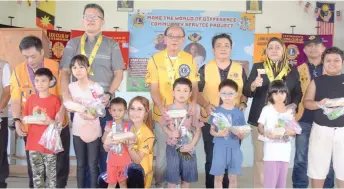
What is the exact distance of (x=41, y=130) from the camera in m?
3.11

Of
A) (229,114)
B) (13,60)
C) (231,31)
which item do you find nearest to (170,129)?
(229,114)

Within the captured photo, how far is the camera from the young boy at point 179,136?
3.16 metres

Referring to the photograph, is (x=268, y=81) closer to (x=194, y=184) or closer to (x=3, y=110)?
(x=194, y=184)

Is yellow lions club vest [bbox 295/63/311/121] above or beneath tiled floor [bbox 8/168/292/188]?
above

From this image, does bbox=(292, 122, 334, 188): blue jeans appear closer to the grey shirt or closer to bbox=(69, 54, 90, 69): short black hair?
the grey shirt

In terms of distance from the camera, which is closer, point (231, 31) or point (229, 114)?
point (229, 114)

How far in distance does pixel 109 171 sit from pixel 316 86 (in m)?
1.93

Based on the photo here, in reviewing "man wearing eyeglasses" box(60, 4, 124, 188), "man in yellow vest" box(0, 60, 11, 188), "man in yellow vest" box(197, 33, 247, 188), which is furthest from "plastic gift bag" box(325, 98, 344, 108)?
"man in yellow vest" box(0, 60, 11, 188)

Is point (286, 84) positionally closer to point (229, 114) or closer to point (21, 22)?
point (229, 114)

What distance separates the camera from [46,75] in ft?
10.1

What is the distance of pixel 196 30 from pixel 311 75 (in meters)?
3.13

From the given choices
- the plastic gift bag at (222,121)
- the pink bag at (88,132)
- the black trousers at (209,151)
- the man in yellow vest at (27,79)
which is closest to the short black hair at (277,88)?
the plastic gift bag at (222,121)

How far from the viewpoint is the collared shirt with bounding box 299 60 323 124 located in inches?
144

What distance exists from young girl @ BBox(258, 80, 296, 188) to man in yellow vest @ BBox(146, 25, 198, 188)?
64 cm
